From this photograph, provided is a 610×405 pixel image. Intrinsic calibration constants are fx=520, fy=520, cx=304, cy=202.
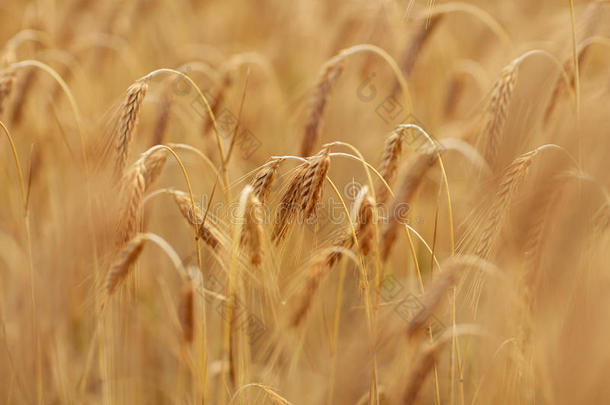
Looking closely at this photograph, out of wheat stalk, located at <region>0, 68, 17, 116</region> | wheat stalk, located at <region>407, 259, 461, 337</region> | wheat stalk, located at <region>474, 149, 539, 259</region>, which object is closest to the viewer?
wheat stalk, located at <region>407, 259, 461, 337</region>

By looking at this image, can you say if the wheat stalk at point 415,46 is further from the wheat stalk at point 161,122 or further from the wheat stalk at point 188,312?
the wheat stalk at point 188,312

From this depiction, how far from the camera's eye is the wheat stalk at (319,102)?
1.75 metres

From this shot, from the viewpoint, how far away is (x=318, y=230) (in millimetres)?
1893

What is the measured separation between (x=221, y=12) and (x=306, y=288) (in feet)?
12.1

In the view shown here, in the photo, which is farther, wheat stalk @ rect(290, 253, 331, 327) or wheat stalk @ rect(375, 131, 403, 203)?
wheat stalk @ rect(375, 131, 403, 203)

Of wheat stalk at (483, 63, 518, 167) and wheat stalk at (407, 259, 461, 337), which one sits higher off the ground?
wheat stalk at (483, 63, 518, 167)

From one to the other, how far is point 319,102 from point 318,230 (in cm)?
46

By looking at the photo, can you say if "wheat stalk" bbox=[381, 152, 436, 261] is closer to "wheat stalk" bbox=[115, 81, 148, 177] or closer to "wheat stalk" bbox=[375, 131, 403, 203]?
"wheat stalk" bbox=[375, 131, 403, 203]

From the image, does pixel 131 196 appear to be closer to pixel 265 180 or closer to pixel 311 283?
pixel 265 180

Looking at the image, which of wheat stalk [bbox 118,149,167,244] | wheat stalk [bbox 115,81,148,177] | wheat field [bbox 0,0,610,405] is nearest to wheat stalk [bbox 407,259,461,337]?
wheat field [bbox 0,0,610,405]

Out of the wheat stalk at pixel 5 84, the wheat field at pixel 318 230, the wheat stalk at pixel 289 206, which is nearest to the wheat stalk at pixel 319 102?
the wheat field at pixel 318 230

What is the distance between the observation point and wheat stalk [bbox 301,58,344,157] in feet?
5.73

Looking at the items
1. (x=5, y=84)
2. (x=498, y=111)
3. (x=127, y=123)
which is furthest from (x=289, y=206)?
(x=5, y=84)

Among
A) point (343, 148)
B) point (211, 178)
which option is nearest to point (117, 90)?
point (211, 178)
